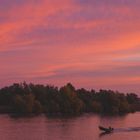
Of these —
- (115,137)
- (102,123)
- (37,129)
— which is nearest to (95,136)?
(115,137)

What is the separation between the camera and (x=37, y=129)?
72.8m

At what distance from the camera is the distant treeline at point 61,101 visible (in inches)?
4510

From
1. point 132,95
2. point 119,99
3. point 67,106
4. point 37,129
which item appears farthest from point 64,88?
point 37,129

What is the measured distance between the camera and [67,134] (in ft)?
214

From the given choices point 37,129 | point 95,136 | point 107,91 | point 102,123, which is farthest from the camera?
point 107,91

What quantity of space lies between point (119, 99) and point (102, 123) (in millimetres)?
32407

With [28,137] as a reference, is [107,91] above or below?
above

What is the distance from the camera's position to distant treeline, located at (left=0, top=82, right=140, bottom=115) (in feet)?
376

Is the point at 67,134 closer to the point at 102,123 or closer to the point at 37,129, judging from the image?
the point at 37,129

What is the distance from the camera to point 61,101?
381 feet

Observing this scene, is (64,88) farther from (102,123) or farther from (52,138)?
(52,138)

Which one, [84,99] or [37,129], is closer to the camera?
[37,129]

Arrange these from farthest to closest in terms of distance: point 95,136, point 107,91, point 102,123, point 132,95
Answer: point 132,95 → point 107,91 → point 102,123 → point 95,136

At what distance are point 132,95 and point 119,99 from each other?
1764cm
